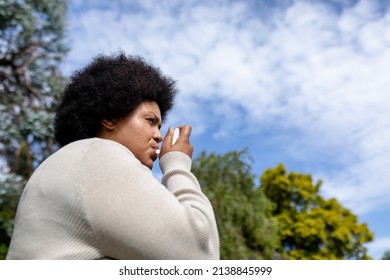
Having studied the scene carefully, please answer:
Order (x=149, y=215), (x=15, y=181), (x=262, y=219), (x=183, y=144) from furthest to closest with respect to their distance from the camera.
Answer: (x=262, y=219)
(x=15, y=181)
(x=183, y=144)
(x=149, y=215)

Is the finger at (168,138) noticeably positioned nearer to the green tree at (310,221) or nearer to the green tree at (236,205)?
the green tree at (236,205)

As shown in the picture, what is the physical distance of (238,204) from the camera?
17469mm

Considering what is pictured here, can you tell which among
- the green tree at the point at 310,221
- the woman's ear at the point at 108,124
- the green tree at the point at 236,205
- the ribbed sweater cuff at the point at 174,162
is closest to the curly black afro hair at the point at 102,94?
the woman's ear at the point at 108,124

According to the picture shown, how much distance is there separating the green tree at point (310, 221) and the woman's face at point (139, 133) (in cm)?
2598

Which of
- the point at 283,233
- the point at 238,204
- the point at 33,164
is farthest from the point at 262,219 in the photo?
the point at 33,164

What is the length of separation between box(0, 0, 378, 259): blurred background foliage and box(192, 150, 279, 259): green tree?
0.11ft

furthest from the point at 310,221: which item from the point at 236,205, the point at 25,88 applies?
the point at 25,88

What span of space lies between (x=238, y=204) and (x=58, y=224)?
16.2 meters

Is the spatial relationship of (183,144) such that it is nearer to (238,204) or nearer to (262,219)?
(238,204)

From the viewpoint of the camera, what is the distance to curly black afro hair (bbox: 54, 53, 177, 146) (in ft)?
6.25

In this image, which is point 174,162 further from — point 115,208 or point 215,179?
point 215,179

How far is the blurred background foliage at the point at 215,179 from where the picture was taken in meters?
8.28

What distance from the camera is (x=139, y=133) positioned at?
1.80m

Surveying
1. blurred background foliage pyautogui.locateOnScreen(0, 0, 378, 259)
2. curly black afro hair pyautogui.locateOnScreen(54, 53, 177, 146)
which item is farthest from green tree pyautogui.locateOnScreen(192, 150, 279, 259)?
curly black afro hair pyautogui.locateOnScreen(54, 53, 177, 146)
